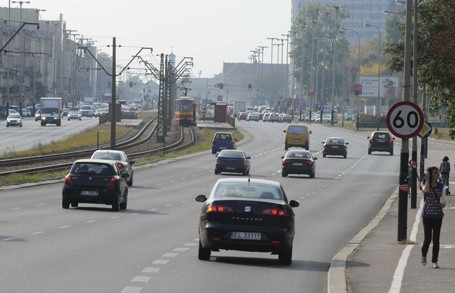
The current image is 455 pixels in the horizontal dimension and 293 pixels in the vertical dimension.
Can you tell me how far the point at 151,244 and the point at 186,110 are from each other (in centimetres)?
13077

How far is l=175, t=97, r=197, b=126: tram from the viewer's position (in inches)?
6117

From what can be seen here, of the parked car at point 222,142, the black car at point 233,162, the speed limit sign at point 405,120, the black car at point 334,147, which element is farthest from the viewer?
the black car at point 334,147

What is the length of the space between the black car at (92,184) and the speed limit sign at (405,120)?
541 inches

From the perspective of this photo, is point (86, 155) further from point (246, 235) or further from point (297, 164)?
point (246, 235)

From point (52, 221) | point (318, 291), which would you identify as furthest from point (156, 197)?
point (318, 291)

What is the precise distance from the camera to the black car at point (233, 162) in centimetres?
6831

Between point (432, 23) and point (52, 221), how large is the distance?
25.4 meters

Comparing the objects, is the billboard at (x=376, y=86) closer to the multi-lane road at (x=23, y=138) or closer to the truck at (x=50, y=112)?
the truck at (x=50, y=112)

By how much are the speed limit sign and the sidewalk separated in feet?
6.81

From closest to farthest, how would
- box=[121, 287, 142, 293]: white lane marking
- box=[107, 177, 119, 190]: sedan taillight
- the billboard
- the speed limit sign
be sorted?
box=[121, 287, 142, 293]: white lane marking → the speed limit sign → box=[107, 177, 119, 190]: sedan taillight → the billboard

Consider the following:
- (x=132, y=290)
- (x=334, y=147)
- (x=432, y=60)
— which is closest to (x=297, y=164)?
(x=432, y=60)

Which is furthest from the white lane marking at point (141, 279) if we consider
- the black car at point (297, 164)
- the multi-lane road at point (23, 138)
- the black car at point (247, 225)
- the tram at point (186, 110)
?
the tram at point (186, 110)

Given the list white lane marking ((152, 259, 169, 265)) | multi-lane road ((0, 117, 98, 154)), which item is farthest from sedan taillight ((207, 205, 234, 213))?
multi-lane road ((0, 117, 98, 154))

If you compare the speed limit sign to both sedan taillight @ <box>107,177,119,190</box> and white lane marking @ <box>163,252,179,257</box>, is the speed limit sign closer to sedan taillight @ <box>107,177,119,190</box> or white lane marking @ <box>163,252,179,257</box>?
white lane marking @ <box>163,252,179,257</box>
